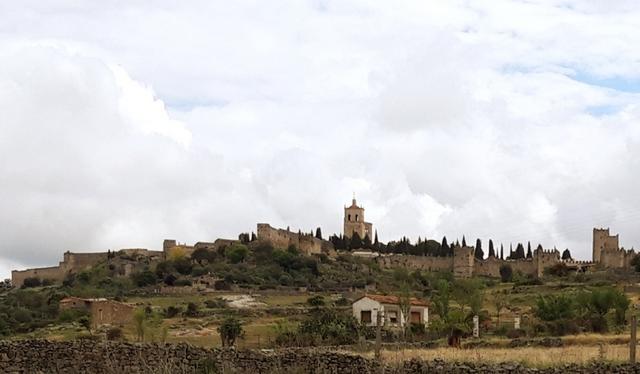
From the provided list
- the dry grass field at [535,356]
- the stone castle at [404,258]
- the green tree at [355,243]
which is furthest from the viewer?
the green tree at [355,243]

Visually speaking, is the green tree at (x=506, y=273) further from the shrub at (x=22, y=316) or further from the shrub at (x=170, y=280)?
the shrub at (x=22, y=316)

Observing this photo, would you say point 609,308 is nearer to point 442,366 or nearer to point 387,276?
point 442,366

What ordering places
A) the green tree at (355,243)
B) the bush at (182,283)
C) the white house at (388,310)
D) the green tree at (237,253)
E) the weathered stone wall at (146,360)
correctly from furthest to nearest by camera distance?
the green tree at (355,243) → the green tree at (237,253) → the bush at (182,283) → the white house at (388,310) → the weathered stone wall at (146,360)

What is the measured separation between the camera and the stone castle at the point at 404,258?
10481cm

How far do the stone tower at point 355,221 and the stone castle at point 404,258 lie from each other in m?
27.8

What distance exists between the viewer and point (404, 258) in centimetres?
11219

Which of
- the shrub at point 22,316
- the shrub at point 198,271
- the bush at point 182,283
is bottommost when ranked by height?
the shrub at point 22,316

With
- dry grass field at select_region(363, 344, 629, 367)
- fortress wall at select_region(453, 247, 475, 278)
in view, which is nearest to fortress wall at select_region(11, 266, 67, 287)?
fortress wall at select_region(453, 247, 475, 278)

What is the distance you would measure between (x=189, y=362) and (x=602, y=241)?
102768mm

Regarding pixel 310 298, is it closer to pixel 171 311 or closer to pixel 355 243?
pixel 171 311

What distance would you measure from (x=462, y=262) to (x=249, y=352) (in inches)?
3664

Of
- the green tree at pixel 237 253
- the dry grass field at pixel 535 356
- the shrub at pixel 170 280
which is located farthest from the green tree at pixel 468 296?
the green tree at pixel 237 253

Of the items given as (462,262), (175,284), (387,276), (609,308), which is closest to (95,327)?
(609,308)

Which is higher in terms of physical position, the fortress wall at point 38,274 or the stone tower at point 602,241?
the stone tower at point 602,241
